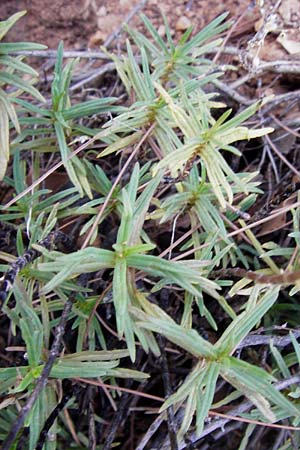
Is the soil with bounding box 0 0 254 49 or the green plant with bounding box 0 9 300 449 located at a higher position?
the soil with bounding box 0 0 254 49

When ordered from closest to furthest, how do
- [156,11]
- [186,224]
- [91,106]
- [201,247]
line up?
→ 1. [201,247]
2. [91,106]
3. [186,224]
4. [156,11]

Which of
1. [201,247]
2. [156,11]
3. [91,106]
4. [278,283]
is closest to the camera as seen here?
[278,283]

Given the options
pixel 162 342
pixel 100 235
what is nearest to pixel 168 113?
pixel 100 235

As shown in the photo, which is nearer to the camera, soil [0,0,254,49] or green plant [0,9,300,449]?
green plant [0,9,300,449]

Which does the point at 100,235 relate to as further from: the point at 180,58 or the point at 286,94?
the point at 286,94

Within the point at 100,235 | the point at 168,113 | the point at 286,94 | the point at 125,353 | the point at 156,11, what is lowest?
the point at 125,353

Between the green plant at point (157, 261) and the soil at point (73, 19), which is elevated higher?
the soil at point (73, 19)

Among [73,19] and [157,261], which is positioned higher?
[73,19]

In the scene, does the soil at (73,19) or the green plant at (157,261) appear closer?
the green plant at (157,261)

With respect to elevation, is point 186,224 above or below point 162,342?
above

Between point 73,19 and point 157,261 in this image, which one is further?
point 73,19

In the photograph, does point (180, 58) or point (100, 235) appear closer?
point (180, 58)
